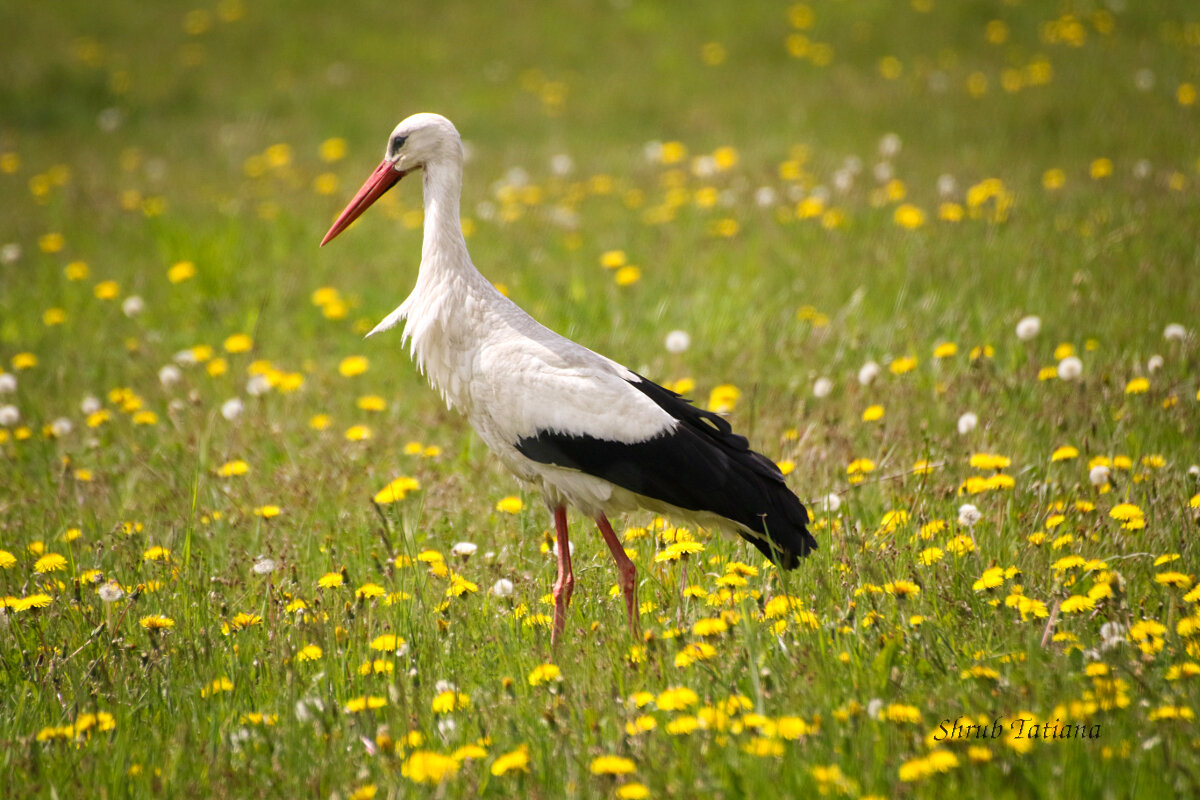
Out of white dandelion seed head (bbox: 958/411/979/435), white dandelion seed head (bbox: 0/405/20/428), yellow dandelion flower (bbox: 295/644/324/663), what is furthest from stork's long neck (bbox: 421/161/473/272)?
white dandelion seed head (bbox: 0/405/20/428)

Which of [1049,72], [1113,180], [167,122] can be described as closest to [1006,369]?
[1113,180]

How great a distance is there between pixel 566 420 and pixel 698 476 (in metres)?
0.46

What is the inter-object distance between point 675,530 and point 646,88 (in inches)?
338

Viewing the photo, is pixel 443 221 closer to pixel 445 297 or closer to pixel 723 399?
pixel 445 297

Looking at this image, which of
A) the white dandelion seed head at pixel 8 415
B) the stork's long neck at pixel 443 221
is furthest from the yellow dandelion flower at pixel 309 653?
the white dandelion seed head at pixel 8 415

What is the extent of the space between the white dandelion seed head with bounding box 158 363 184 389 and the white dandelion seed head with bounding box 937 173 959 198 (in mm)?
5106

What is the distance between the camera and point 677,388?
197 inches

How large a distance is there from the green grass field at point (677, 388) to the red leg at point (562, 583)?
2.7 inches

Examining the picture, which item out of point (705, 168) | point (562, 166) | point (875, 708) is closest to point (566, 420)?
point (875, 708)

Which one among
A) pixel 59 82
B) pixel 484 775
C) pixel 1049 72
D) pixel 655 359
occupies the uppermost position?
pixel 1049 72

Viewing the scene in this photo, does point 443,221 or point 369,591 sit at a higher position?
point 443,221

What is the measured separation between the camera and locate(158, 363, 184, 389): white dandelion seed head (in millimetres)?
5624

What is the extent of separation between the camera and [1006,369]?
5.21m

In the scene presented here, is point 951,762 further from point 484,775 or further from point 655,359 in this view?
point 655,359
